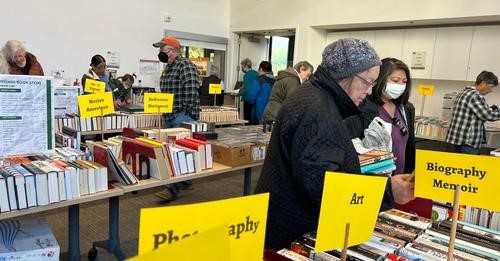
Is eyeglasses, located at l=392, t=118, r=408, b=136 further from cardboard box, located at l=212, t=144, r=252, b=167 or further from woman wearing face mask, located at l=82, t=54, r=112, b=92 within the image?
woman wearing face mask, located at l=82, t=54, r=112, b=92

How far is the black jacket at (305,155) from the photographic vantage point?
129 cm

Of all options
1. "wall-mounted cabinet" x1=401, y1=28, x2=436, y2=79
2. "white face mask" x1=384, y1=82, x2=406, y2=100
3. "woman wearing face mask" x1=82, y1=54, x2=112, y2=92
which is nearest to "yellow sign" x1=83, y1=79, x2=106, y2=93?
"woman wearing face mask" x1=82, y1=54, x2=112, y2=92

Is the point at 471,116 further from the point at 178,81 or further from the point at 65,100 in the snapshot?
the point at 65,100

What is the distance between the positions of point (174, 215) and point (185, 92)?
301 cm

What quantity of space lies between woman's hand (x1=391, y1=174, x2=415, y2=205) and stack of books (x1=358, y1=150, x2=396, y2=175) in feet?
0.64

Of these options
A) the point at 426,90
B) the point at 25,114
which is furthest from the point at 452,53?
the point at 25,114

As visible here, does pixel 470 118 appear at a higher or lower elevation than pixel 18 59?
lower

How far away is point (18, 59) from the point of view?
146 inches

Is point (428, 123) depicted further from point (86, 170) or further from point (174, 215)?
point (174, 215)

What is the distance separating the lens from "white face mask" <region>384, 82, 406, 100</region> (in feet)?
7.16

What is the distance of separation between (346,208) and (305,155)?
1.15 ft

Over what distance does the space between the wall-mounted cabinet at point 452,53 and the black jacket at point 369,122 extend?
3.62 metres

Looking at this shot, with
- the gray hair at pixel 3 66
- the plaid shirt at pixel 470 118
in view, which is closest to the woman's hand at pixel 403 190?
the plaid shirt at pixel 470 118

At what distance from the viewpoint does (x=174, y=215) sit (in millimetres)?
745
